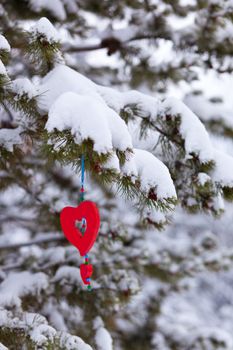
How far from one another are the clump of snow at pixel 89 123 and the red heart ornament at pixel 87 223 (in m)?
0.32

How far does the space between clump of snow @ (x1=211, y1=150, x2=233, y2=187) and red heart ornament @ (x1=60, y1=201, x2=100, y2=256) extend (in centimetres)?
59

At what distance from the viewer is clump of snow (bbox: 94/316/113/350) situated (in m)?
3.05

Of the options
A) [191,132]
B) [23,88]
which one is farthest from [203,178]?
[23,88]

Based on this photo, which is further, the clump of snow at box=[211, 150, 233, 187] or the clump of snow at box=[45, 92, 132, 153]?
the clump of snow at box=[211, 150, 233, 187]

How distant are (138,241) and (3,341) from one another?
3.12m

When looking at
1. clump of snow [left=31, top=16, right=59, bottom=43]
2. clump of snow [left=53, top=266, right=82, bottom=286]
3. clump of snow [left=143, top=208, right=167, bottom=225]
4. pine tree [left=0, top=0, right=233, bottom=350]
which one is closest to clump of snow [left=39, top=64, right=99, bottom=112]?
pine tree [left=0, top=0, right=233, bottom=350]

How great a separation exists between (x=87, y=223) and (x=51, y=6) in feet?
7.18

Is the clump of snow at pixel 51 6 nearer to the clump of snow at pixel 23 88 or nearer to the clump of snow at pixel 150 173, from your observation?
the clump of snow at pixel 23 88

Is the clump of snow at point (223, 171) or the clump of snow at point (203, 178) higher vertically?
the clump of snow at point (223, 171)

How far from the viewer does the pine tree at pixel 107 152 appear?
175cm

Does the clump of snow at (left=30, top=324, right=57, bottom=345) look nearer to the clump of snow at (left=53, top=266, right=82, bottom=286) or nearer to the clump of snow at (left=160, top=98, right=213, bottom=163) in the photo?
the clump of snow at (left=160, top=98, right=213, bottom=163)

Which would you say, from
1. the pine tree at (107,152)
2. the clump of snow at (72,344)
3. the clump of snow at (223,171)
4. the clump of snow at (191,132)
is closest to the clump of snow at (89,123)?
the pine tree at (107,152)

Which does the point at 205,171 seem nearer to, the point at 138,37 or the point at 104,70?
the point at 138,37

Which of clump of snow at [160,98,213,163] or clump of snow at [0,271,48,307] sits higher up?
clump of snow at [160,98,213,163]
